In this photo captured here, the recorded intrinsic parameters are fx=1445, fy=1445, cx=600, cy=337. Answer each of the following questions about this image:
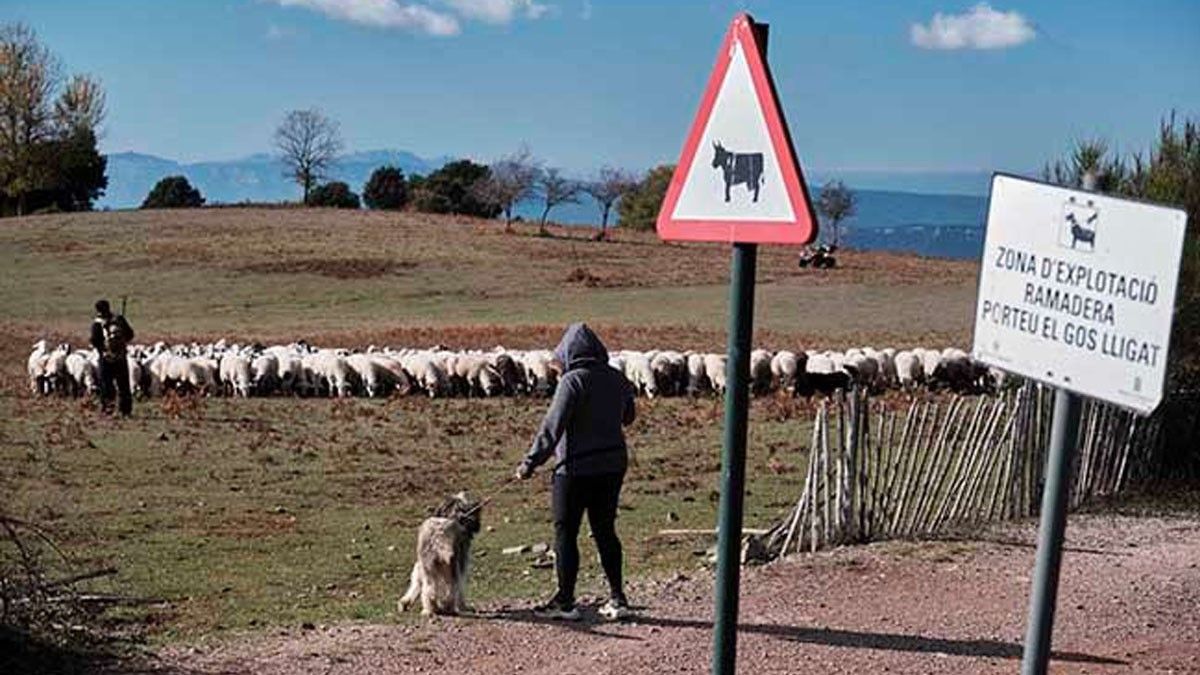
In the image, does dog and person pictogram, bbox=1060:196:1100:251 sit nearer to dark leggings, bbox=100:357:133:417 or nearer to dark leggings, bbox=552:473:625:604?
dark leggings, bbox=552:473:625:604

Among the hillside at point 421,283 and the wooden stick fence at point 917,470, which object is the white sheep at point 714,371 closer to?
the hillside at point 421,283

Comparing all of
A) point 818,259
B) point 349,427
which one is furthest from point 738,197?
point 818,259

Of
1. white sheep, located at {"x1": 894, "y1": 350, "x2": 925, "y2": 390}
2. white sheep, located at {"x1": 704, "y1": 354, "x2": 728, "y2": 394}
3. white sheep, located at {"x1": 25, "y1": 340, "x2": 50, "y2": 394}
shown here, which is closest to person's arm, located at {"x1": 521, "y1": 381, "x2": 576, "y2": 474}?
white sheep, located at {"x1": 704, "y1": 354, "x2": 728, "y2": 394}

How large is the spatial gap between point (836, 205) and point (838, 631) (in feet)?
220

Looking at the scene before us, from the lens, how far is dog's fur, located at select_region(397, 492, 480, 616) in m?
8.51

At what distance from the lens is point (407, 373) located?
80.5 ft

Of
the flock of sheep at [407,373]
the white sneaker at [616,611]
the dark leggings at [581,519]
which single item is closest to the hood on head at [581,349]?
the dark leggings at [581,519]

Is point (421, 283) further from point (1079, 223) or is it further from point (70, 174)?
point (1079, 223)

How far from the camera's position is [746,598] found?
898cm

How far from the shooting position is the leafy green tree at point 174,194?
268 feet

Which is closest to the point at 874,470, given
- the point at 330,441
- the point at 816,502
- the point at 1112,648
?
the point at 816,502

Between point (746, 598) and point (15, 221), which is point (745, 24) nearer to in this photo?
point (746, 598)

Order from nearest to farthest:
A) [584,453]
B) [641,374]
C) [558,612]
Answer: [584,453]
[558,612]
[641,374]

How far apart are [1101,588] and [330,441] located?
37.8 feet
